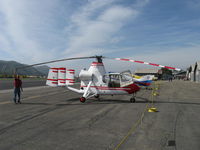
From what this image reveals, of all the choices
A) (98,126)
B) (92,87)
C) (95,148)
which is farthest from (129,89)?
(95,148)

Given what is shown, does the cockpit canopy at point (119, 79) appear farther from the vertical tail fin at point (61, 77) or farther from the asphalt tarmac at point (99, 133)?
the asphalt tarmac at point (99, 133)

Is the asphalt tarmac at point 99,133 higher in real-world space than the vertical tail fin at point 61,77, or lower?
lower

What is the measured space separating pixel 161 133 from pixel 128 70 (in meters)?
7.79

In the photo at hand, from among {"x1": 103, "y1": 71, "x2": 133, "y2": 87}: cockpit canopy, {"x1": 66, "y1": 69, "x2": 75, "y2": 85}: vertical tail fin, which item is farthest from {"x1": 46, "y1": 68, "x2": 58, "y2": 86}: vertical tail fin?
{"x1": 103, "y1": 71, "x2": 133, "y2": 87}: cockpit canopy

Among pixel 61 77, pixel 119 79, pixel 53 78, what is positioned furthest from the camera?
pixel 61 77

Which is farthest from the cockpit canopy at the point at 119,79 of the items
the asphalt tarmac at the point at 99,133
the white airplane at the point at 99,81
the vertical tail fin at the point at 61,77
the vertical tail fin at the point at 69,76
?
the asphalt tarmac at the point at 99,133

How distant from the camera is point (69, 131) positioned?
A: 6.44 meters

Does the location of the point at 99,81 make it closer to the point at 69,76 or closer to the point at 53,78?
the point at 69,76

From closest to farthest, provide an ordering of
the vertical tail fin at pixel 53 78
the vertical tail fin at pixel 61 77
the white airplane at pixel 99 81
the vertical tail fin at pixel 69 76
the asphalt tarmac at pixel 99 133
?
the asphalt tarmac at pixel 99 133, the white airplane at pixel 99 81, the vertical tail fin at pixel 53 78, the vertical tail fin at pixel 61 77, the vertical tail fin at pixel 69 76

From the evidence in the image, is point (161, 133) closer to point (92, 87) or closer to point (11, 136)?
point (11, 136)

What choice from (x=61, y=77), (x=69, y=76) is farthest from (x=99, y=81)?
(x=61, y=77)

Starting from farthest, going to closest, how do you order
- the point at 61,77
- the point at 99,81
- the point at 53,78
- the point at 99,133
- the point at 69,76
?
the point at 69,76 < the point at 61,77 < the point at 53,78 < the point at 99,81 < the point at 99,133

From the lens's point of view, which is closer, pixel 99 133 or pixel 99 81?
pixel 99 133

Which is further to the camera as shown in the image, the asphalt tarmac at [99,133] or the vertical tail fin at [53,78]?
the vertical tail fin at [53,78]
